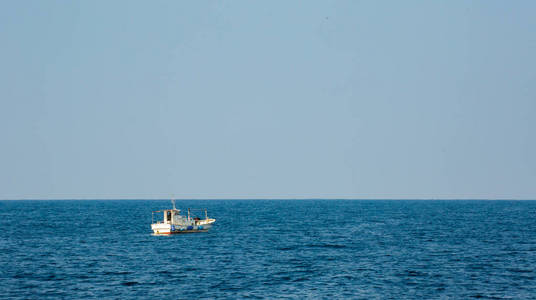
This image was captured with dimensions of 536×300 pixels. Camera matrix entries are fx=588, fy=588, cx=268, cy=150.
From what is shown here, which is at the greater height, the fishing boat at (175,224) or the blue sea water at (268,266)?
the fishing boat at (175,224)

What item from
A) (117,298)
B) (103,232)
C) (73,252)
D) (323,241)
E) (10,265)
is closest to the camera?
(117,298)

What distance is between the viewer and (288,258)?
65625 millimetres

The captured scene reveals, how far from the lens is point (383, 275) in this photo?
5391 centimetres

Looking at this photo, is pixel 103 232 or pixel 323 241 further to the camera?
pixel 103 232

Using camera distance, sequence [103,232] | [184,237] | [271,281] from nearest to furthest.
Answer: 1. [271,281]
2. [184,237]
3. [103,232]

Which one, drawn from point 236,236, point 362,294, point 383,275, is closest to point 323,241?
point 236,236

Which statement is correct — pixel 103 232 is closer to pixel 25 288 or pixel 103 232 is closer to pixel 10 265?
pixel 10 265

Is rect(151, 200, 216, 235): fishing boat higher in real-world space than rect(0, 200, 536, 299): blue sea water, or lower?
higher

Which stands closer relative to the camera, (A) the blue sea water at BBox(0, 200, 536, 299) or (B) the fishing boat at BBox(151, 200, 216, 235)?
(A) the blue sea water at BBox(0, 200, 536, 299)

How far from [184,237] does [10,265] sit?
34.7 metres

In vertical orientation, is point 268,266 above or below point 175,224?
below

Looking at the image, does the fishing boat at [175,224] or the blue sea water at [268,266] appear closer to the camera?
the blue sea water at [268,266]

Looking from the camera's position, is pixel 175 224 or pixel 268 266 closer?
pixel 268 266

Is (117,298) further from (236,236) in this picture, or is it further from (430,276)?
(236,236)
